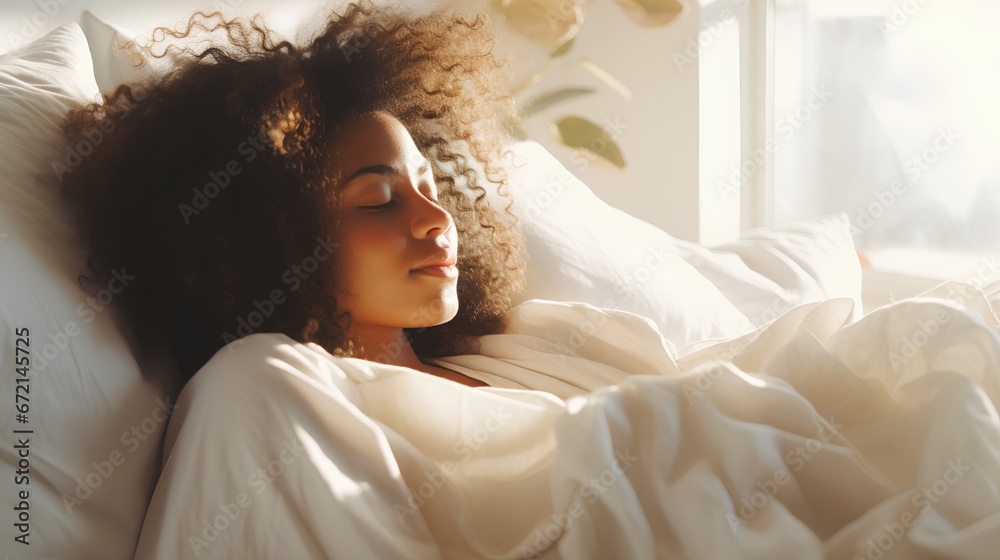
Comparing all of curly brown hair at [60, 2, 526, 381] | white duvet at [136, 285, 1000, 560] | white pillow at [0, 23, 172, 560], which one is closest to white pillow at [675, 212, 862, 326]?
white duvet at [136, 285, 1000, 560]

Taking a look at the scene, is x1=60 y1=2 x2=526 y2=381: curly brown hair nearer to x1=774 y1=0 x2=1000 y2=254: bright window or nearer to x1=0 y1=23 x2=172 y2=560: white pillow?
x1=0 y1=23 x2=172 y2=560: white pillow

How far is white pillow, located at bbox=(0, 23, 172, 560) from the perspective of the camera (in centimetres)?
77

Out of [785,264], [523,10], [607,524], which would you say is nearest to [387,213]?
[607,524]

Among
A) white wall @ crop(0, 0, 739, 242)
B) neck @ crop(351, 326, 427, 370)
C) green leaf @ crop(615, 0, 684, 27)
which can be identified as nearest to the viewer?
neck @ crop(351, 326, 427, 370)

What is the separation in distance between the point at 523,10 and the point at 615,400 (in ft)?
4.49

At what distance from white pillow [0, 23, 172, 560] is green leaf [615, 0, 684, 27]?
4.80ft

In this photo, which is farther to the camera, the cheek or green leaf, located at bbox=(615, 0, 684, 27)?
green leaf, located at bbox=(615, 0, 684, 27)

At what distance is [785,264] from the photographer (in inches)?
61.7

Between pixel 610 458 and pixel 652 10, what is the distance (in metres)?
1.56

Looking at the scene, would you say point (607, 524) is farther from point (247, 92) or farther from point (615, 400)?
point (247, 92)

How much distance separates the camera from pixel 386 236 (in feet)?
3.30

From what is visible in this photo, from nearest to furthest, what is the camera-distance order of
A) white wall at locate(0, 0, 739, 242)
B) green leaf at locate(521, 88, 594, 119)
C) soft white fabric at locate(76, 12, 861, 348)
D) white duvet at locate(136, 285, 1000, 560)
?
white duvet at locate(136, 285, 1000, 560) → soft white fabric at locate(76, 12, 861, 348) → green leaf at locate(521, 88, 594, 119) → white wall at locate(0, 0, 739, 242)

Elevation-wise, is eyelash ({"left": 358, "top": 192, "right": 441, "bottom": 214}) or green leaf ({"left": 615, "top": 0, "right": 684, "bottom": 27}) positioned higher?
green leaf ({"left": 615, "top": 0, "right": 684, "bottom": 27})

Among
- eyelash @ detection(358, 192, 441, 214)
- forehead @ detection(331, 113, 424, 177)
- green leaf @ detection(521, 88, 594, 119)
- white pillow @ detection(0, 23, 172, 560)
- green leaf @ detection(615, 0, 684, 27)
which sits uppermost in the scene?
green leaf @ detection(615, 0, 684, 27)
